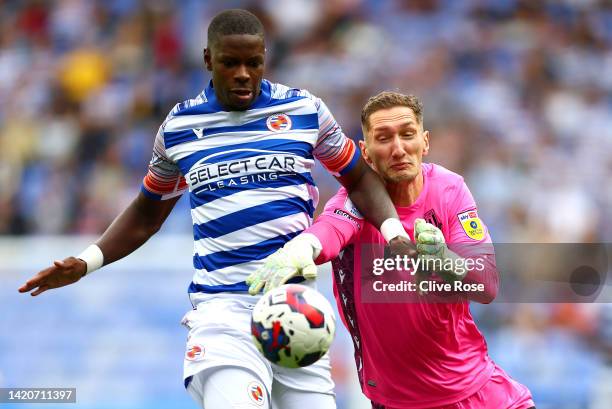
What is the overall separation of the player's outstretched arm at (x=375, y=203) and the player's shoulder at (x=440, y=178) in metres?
0.35

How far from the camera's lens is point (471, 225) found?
6109 millimetres

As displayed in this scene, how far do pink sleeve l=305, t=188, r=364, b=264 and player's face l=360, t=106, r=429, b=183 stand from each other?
27cm

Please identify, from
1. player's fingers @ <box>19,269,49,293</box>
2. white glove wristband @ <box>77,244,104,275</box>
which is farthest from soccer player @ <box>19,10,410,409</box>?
player's fingers @ <box>19,269,49,293</box>

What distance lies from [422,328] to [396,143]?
0.98 m

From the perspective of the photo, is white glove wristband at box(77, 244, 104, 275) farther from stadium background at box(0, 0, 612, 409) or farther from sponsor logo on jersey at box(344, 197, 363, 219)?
stadium background at box(0, 0, 612, 409)

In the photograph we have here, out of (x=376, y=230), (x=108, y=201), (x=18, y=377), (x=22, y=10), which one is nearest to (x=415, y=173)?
(x=376, y=230)

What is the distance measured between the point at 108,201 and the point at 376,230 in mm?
7118

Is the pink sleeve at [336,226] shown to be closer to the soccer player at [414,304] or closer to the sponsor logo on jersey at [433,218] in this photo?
the soccer player at [414,304]

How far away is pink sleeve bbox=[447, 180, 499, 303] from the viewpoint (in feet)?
19.5

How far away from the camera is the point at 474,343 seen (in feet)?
20.7

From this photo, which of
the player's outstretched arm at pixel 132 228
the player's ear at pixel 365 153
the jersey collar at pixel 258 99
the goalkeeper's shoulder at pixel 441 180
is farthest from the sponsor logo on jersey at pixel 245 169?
the goalkeeper's shoulder at pixel 441 180

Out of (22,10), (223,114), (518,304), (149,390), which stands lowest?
(149,390)

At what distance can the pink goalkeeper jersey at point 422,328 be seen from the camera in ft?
20.0

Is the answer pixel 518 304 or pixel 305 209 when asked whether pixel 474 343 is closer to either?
pixel 305 209
